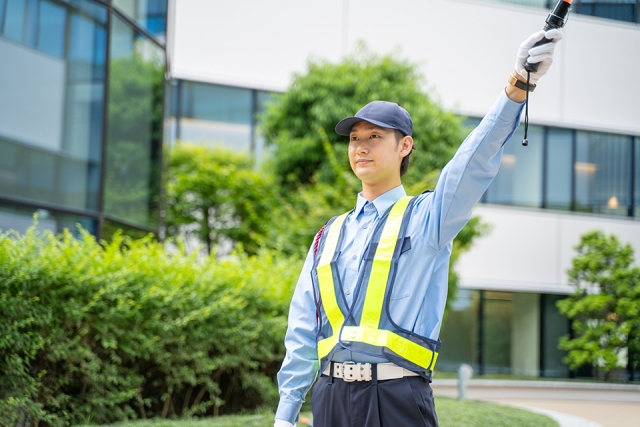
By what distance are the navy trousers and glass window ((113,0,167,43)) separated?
8.01 meters

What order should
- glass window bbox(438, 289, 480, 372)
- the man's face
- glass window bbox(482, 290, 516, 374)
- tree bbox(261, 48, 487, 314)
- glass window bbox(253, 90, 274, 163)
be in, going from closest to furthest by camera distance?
the man's face < tree bbox(261, 48, 487, 314) < glass window bbox(253, 90, 274, 163) < glass window bbox(438, 289, 480, 372) < glass window bbox(482, 290, 516, 374)

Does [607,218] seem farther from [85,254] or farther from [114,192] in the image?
[85,254]

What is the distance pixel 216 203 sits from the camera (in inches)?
555

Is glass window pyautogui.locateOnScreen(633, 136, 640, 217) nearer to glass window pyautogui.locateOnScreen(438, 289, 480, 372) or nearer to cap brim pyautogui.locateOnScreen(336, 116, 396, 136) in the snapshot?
glass window pyautogui.locateOnScreen(438, 289, 480, 372)

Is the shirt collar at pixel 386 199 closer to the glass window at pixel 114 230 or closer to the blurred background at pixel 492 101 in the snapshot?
the glass window at pixel 114 230

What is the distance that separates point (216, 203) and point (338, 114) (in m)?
3.49

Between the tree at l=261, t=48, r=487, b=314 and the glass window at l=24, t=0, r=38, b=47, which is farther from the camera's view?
the tree at l=261, t=48, r=487, b=314

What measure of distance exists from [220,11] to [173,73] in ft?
5.47

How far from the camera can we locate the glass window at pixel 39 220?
7746 millimetres

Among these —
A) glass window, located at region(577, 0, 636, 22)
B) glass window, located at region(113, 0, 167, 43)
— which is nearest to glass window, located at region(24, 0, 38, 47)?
glass window, located at region(113, 0, 167, 43)

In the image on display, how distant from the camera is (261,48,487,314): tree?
11.6m

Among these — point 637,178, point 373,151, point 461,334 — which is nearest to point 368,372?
point 373,151

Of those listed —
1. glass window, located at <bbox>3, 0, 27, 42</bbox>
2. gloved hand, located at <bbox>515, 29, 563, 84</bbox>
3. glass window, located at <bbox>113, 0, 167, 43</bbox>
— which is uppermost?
glass window, located at <bbox>113, 0, 167, 43</bbox>

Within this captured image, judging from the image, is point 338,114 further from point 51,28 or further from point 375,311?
point 375,311
